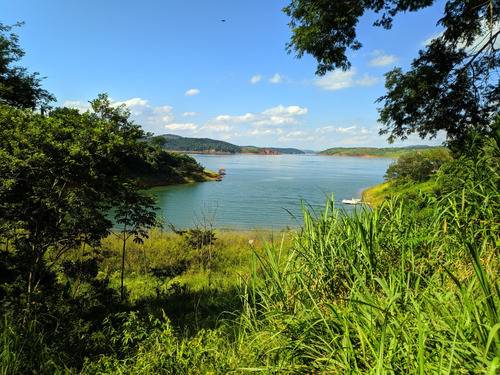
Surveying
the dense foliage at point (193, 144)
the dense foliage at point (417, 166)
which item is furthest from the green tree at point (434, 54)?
the dense foliage at point (193, 144)

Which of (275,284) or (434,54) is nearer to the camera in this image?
(275,284)

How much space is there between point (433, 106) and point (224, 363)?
22.1ft

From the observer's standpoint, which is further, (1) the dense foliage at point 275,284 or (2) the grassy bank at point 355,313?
(1) the dense foliage at point 275,284

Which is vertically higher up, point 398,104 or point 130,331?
point 398,104

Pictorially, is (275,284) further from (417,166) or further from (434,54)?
(417,166)

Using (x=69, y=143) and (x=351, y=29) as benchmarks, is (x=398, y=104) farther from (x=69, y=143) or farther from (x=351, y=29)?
(x=69, y=143)

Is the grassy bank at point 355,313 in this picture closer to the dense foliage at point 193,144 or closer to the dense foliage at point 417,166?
the dense foliage at point 417,166

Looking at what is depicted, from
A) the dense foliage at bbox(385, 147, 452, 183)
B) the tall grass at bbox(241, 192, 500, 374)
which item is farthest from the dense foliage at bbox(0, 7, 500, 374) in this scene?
the dense foliage at bbox(385, 147, 452, 183)

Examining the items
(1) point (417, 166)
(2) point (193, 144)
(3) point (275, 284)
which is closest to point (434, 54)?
(3) point (275, 284)

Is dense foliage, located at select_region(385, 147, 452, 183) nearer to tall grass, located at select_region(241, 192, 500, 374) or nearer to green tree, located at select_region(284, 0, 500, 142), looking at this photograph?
green tree, located at select_region(284, 0, 500, 142)

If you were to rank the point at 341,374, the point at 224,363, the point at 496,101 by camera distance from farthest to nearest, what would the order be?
the point at 496,101 < the point at 224,363 < the point at 341,374

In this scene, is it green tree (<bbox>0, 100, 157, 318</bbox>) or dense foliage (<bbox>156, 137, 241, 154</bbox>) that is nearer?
green tree (<bbox>0, 100, 157, 318</bbox>)

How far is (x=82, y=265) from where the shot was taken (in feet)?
16.8

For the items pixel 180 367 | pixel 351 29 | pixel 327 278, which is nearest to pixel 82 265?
pixel 180 367
